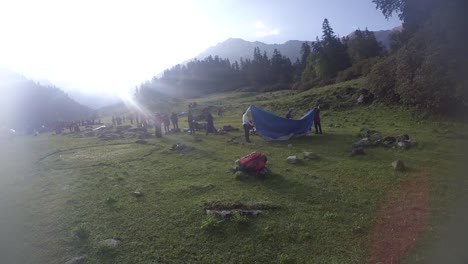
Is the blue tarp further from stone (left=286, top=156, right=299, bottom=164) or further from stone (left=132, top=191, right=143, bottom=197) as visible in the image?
stone (left=132, top=191, right=143, bottom=197)

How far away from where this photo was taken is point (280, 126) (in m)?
25.1

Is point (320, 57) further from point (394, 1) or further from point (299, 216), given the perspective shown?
point (299, 216)

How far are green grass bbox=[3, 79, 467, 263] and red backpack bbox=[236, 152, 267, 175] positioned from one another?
1.86 feet

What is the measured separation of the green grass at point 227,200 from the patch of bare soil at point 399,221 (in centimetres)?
28

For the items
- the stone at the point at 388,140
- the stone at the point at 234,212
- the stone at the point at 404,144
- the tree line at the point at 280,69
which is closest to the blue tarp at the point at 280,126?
the stone at the point at 388,140

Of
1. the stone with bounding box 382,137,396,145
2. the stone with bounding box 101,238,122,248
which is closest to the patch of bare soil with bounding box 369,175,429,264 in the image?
the stone with bounding box 382,137,396,145

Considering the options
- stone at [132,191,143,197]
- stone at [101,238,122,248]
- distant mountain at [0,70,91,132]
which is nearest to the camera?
stone at [101,238,122,248]

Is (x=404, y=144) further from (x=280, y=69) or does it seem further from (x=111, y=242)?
(x=280, y=69)

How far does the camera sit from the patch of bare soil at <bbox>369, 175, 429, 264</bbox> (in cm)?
832

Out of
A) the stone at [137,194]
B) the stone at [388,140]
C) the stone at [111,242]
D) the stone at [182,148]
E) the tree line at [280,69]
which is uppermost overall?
the tree line at [280,69]

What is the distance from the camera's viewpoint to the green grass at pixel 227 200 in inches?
360

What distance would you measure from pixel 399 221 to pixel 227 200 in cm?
583

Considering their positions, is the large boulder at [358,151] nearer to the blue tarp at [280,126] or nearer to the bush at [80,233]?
the blue tarp at [280,126]

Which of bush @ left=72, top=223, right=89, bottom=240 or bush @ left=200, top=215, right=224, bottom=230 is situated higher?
bush @ left=72, top=223, right=89, bottom=240
